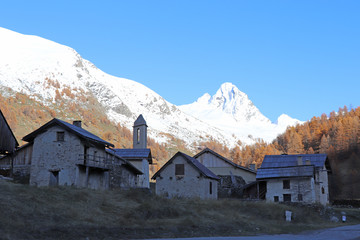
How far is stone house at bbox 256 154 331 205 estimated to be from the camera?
49.1 meters

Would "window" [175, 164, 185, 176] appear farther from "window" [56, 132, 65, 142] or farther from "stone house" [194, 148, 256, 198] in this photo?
"window" [56, 132, 65, 142]

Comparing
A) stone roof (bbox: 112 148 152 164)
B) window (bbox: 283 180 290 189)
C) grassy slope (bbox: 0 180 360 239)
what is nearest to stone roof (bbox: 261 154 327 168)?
window (bbox: 283 180 290 189)

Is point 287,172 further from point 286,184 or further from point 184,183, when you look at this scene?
point 184,183

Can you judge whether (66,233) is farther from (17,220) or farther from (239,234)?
(239,234)

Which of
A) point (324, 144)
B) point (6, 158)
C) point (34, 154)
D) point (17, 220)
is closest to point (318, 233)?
point (17, 220)

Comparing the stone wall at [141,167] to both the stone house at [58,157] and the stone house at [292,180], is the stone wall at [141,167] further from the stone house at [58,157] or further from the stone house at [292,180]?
the stone house at [292,180]

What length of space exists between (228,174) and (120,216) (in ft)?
110

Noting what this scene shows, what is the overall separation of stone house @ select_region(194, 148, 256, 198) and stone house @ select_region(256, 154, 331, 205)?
3.44 m

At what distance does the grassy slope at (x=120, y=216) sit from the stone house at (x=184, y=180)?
732cm

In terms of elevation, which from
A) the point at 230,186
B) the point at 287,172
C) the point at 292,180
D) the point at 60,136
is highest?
the point at 60,136

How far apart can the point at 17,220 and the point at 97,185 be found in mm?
23288

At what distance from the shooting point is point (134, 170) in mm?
51219

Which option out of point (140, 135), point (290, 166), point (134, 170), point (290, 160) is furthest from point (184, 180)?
point (140, 135)

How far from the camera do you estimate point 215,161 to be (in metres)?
59.1
